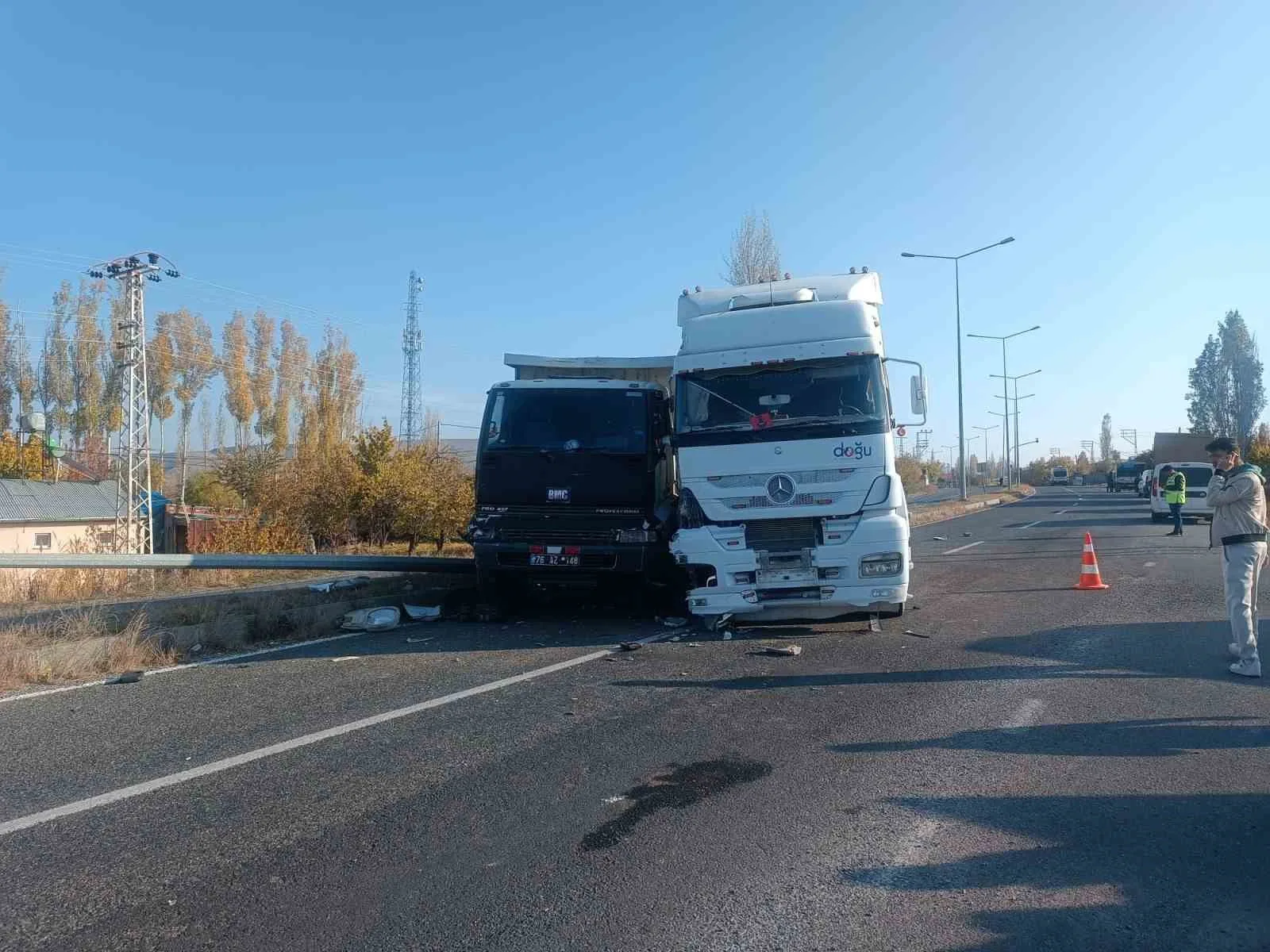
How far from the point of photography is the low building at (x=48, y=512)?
39250mm

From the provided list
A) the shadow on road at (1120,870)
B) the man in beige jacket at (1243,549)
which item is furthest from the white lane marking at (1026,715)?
the man in beige jacket at (1243,549)

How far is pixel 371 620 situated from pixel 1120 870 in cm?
793

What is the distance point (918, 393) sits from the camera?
9617 millimetres

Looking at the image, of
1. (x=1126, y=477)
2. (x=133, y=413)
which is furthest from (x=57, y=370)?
(x=1126, y=477)

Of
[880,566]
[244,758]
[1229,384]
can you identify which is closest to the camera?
[244,758]

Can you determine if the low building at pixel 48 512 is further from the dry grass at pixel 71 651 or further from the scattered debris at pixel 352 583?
the dry grass at pixel 71 651

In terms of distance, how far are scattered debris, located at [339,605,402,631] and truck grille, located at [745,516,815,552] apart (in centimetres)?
410

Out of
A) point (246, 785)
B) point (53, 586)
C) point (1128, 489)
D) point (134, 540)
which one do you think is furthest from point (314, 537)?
point (1128, 489)

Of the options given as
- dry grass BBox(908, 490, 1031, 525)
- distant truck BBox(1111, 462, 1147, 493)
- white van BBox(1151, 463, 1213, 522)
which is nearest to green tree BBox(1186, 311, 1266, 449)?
distant truck BBox(1111, 462, 1147, 493)

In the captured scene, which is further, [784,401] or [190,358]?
[190,358]

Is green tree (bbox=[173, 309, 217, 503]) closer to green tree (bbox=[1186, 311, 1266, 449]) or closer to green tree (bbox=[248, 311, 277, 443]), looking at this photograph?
green tree (bbox=[248, 311, 277, 443])

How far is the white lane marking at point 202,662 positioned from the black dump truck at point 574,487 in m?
1.66

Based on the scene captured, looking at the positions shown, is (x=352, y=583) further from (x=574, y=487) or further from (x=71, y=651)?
(x=71, y=651)

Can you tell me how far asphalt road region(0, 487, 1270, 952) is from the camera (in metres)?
3.40
